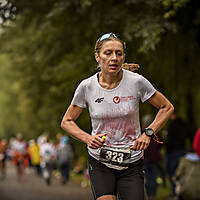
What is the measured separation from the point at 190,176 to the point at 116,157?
501cm

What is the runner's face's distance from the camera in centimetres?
433

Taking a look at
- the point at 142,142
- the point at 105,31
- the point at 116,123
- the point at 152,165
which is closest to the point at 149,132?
the point at 142,142

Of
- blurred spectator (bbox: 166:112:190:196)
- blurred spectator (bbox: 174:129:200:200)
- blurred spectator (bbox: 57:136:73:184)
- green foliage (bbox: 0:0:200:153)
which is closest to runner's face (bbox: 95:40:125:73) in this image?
green foliage (bbox: 0:0:200:153)

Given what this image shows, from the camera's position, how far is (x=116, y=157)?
4.39 metres

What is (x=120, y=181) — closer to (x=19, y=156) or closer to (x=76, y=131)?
(x=76, y=131)

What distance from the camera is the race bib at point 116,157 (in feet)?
14.5

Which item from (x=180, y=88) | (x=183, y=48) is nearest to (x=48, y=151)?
(x=180, y=88)

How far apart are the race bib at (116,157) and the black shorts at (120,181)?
5 cm

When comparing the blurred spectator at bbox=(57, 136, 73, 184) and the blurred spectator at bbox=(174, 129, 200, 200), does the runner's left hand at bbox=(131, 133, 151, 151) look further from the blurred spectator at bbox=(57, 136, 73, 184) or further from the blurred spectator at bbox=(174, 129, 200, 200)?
the blurred spectator at bbox=(57, 136, 73, 184)

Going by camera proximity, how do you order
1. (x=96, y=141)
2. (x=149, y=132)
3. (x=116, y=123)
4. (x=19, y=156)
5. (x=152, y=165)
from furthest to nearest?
(x=19, y=156), (x=152, y=165), (x=116, y=123), (x=149, y=132), (x=96, y=141)

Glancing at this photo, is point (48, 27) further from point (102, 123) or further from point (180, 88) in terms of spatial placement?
point (102, 123)

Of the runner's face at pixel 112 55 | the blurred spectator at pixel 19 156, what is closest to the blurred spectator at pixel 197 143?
the runner's face at pixel 112 55

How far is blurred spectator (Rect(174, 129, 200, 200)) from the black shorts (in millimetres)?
A: 4561

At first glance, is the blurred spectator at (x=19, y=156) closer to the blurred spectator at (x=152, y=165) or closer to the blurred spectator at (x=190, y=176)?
the blurred spectator at (x=152, y=165)
